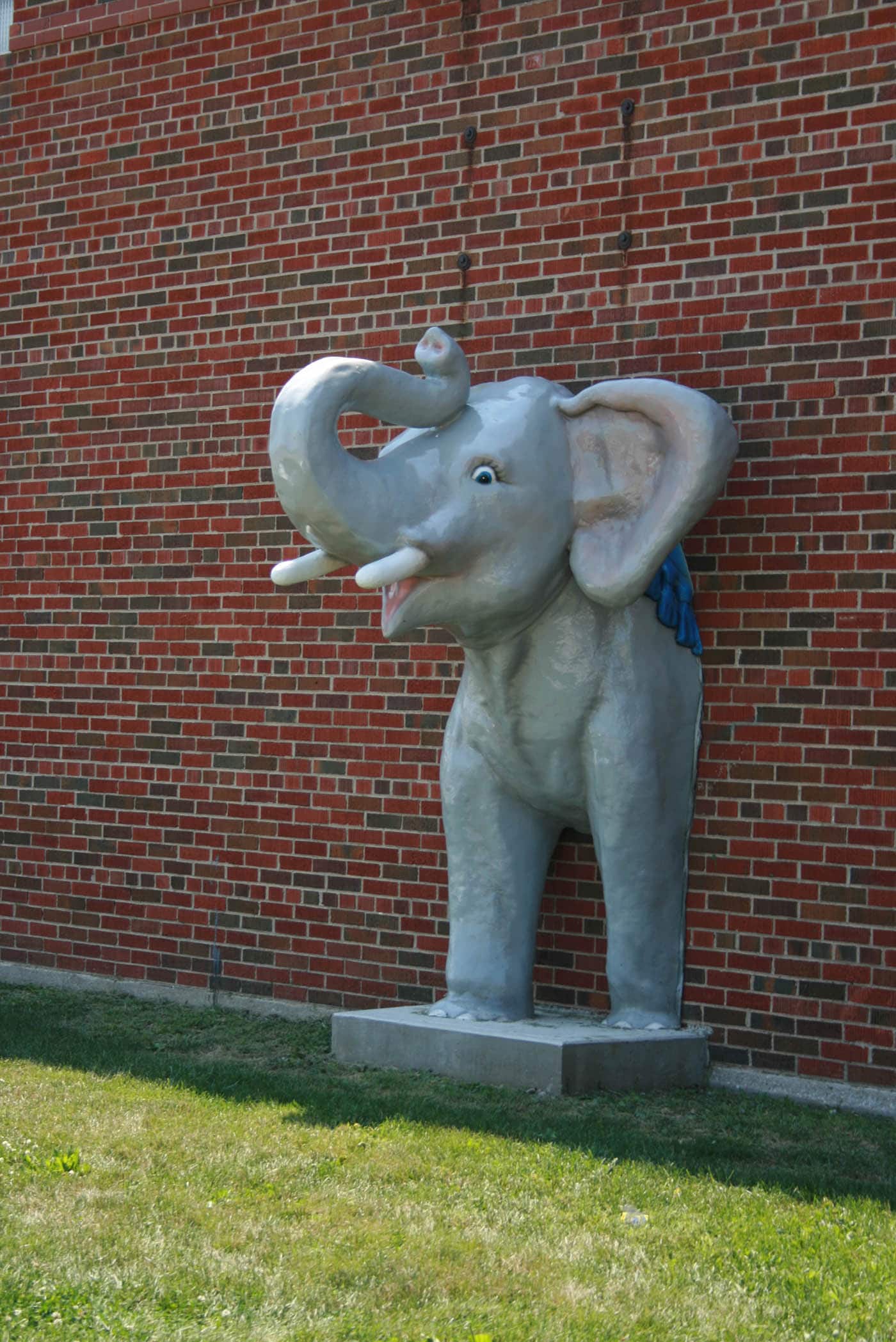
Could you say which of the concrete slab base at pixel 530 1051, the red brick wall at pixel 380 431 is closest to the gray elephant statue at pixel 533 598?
the concrete slab base at pixel 530 1051

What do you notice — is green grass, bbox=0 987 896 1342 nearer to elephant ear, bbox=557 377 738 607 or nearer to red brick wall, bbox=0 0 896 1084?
red brick wall, bbox=0 0 896 1084

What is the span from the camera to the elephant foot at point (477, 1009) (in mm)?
6941

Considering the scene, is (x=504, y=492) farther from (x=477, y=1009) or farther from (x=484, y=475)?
(x=477, y=1009)

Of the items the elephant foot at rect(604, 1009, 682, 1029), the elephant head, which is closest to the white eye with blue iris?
the elephant head

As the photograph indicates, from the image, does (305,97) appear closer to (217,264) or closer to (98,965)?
(217,264)

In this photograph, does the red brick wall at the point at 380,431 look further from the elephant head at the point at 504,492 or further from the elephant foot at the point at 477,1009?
the elephant head at the point at 504,492

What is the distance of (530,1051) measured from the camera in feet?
20.8

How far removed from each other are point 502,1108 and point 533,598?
176 cm

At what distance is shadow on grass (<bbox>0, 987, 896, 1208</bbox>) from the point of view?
5.54 metres

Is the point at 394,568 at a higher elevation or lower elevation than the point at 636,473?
lower

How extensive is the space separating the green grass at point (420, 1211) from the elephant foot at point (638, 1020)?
0.36 metres

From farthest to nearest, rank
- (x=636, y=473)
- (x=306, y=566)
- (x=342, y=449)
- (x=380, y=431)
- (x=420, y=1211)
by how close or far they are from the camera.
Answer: (x=380, y=431)
(x=636, y=473)
(x=306, y=566)
(x=342, y=449)
(x=420, y=1211)

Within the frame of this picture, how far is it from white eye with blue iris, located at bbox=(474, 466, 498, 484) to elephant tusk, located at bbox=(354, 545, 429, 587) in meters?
0.35

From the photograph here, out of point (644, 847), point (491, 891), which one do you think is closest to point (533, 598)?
point (644, 847)
